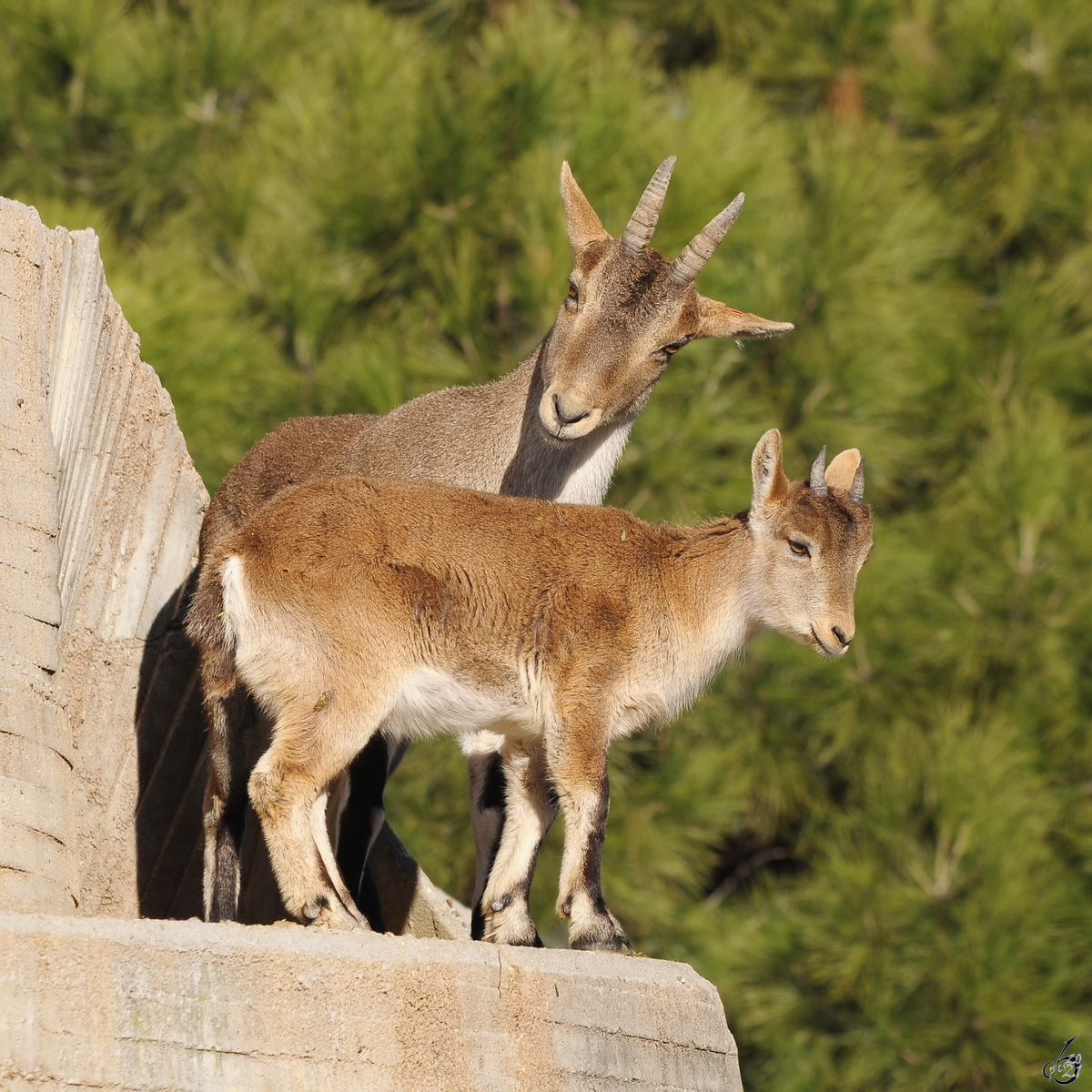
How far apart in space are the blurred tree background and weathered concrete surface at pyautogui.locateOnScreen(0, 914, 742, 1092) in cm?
744

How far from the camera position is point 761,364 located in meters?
14.9

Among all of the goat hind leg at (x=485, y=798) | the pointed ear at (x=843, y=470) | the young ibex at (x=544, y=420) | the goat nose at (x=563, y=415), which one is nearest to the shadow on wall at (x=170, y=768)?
the young ibex at (x=544, y=420)

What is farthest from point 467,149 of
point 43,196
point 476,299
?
point 43,196

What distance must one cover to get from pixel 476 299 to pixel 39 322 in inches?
331

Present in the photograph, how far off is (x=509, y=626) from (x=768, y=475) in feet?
4.01

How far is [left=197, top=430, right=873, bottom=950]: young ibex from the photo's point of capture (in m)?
5.55

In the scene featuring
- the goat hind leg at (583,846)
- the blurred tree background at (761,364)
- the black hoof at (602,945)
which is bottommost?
the blurred tree background at (761,364)

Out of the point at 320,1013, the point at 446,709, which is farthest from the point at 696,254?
the point at 320,1013

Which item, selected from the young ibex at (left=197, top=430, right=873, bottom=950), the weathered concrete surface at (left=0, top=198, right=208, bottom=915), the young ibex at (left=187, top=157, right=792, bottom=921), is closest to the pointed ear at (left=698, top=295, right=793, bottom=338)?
the young ibex at (left=187, top=157, right=792, bottom=921)

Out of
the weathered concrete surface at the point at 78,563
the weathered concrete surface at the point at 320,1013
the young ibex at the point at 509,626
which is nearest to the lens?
the weathered concrete surface at the point at 320,1013

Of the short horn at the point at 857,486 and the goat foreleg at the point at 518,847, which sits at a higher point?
the short horn at the point at 857,486

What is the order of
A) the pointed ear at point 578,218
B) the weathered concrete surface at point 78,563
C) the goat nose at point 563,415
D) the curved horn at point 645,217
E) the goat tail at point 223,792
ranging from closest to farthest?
1. the weathered concrete surface at point 78,563
2. the goat tail at point 223,792
3. the goat nose at point 563,415
4. the curved horn at point 645,217
5. the pointed ear at point 578,218

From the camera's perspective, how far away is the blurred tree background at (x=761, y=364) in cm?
1316

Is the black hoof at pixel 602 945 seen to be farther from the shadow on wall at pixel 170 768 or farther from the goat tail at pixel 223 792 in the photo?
the shadow on wall at pixel 170 768
